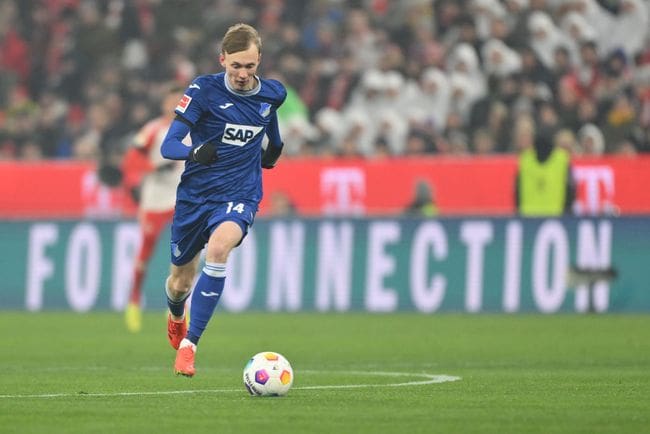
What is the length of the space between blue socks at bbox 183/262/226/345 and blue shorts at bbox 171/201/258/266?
318 millimetres

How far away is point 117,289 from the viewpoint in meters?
21.2

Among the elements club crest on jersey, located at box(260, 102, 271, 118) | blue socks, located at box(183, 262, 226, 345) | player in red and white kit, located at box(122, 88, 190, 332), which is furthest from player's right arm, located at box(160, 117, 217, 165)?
player in red and white kit, located at box(122, 88, 190, 332)

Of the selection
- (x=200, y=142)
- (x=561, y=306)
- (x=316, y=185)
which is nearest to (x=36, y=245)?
(x=316, y=185)

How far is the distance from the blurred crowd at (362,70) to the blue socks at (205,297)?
10.7 meters

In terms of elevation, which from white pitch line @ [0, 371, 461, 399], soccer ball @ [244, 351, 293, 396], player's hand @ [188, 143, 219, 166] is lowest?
white pitch line @ [0, 371, 461, 399]

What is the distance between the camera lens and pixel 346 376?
1127 centimetres

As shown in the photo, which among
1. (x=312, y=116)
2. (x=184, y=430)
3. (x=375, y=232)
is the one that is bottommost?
(x=184, y=430)

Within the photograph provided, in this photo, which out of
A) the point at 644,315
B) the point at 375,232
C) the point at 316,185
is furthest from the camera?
the point at 316,185

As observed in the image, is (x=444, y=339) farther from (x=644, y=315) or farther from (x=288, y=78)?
(x=288, y=78)

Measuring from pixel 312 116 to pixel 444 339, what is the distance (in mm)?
9182

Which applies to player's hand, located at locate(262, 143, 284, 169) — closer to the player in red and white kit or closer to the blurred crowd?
the player in red and white kit

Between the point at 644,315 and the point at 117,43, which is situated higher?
the point at 117,43

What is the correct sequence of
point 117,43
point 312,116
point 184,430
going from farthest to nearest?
point 117,43 → point 312,116 → point 184,430

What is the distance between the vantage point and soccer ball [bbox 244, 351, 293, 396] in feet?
30.9
